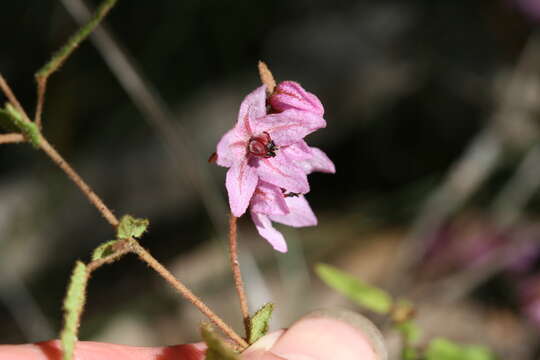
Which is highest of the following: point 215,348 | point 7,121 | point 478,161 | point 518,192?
point 478,161

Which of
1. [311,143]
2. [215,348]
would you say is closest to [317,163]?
[215,348]

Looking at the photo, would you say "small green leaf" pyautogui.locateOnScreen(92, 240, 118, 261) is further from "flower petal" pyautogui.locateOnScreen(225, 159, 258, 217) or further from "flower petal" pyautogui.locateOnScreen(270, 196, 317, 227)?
"flower petal" pyautogui.locateOnScreen(270, 196, 317, 227)

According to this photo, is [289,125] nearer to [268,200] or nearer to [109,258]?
[268,200]

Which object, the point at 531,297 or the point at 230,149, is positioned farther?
the point at 531,297

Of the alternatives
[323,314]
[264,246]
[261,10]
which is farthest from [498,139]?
[323,314]

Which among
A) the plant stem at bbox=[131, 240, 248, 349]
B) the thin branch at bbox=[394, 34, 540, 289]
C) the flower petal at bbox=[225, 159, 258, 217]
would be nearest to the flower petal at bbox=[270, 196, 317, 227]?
the flower petal at bbox=[225, 159, 258, 217]
